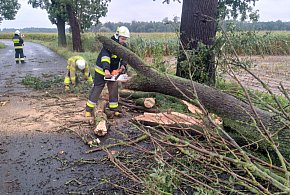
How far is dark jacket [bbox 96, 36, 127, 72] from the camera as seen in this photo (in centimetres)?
575

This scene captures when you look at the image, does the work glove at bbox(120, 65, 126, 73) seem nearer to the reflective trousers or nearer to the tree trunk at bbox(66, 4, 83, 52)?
the reflective trousers

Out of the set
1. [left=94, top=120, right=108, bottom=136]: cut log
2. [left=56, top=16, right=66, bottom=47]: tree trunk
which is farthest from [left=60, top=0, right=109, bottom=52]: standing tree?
[left=94, top=120, right=108, bottom=136]: cut log

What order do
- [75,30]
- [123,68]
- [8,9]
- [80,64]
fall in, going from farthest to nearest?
[8,9] < [75,30] < [80,64] < [123,68]

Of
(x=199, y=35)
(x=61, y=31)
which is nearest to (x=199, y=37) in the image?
(x=199, y=35)

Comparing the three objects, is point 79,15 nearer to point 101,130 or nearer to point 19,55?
point 19,55

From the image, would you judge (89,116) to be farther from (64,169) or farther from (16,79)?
(16,79)

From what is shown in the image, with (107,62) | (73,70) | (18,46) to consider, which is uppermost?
(107,62)

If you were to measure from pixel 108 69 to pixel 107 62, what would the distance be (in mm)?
129

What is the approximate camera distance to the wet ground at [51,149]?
355 cm

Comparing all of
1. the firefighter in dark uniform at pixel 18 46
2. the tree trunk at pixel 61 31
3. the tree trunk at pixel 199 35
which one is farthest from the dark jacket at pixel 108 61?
the tree trunk at pixel 61 31

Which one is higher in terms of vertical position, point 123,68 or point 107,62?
point 107,62

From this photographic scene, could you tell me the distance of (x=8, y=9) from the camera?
149ft

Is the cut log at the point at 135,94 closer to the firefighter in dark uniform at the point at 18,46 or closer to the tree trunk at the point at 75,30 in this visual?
the firefighter in dark uniform at the point at 18,46

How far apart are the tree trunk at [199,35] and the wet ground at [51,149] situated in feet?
6.34
